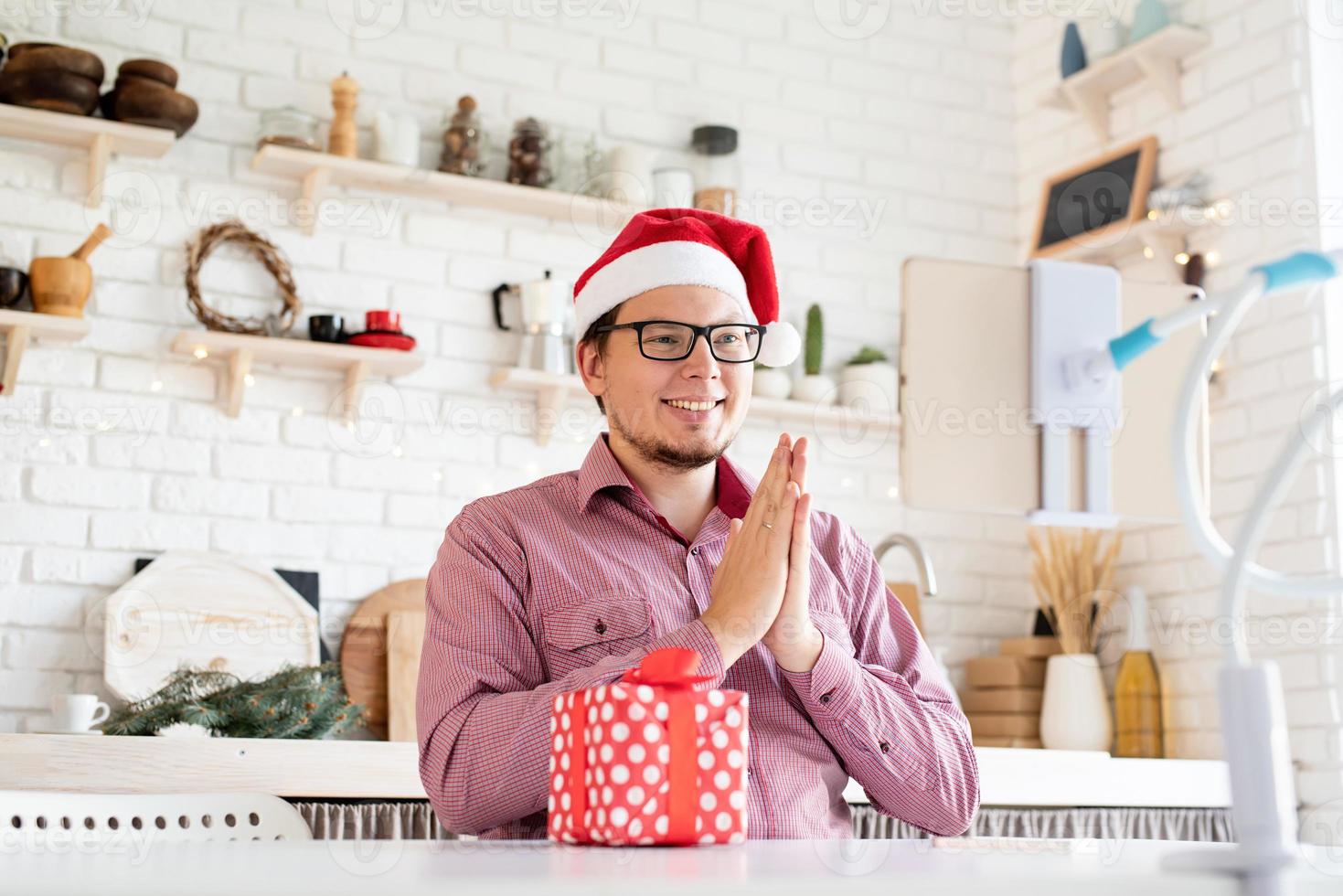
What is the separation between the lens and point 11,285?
10.5 ft

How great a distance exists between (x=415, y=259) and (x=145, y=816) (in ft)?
7.18

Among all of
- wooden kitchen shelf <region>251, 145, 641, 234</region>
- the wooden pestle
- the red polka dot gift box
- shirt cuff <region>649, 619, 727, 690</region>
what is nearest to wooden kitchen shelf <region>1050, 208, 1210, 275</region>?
wooden kitchen shelf <region>251, 145, 641, 234</region>

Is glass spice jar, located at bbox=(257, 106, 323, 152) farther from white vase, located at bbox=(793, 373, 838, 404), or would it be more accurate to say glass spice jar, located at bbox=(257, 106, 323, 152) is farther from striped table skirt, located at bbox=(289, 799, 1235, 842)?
striped table skirt, located at bbox=(289, 799, 1235, 842)

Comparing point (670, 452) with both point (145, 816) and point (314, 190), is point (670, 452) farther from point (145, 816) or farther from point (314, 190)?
point (314, 190)

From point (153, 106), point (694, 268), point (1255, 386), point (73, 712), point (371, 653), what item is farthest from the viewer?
point (1255, 386)

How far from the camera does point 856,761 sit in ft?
5.63

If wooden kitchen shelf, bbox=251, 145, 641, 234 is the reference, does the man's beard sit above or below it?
below

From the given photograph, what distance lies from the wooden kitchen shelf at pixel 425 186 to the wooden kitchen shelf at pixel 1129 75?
130cm

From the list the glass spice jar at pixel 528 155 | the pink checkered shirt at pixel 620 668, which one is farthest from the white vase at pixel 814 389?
the pink checkered shirt at pixel 620 668

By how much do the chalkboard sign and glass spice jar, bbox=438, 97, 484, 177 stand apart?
157 centimetres

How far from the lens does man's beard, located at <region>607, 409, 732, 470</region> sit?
73.7 inches

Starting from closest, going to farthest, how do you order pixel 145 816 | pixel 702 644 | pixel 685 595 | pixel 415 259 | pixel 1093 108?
pixel 702 644 < pixel 145 816 < pixel 685 595 < pixel 415 259 < pixel 1093 108

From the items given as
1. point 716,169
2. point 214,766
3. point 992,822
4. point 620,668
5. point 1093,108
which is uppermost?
point 1093,108

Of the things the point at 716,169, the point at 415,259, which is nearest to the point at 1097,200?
the point at 716,169
